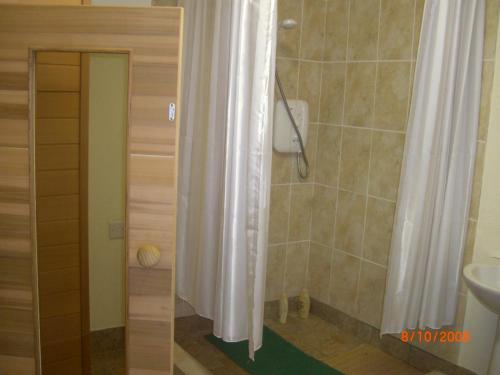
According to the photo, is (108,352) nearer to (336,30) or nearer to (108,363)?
(108,363)

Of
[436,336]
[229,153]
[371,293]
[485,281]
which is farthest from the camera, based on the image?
[371,293]

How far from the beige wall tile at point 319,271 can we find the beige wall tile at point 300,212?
0.13 metres

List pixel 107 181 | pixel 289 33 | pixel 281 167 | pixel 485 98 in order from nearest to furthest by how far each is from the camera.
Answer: pixel 107 181, pixel 485 98, pixel 289 33, pixel 281 167

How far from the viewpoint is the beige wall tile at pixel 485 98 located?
8.39ft

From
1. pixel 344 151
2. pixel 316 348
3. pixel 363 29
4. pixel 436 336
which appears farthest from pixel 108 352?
pixel 363 29

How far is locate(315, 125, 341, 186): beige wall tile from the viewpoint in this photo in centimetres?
346

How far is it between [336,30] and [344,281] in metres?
1.73

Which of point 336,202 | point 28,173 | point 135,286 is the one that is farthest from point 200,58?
point 336,202

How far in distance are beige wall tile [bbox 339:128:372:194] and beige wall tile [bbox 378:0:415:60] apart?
51 cm

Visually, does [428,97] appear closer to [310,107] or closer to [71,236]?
[310,107]

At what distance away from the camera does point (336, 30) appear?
11.2ft

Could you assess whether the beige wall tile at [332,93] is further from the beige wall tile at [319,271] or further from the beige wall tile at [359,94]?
the beige wall tile at [319,271]

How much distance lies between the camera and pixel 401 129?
3.02m

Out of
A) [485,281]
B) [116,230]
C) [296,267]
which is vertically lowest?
[296,267]
